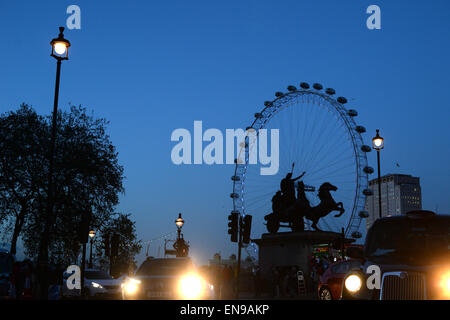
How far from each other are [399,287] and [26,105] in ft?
118

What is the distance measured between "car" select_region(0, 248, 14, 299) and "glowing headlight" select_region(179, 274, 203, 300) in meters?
4.05

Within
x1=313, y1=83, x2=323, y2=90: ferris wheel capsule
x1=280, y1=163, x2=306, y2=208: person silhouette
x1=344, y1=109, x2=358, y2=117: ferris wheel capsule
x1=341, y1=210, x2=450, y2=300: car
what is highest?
x1=313, y1=83, x2=323, y2=90: ferris wheel capsule

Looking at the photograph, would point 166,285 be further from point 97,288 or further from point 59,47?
point 97,288

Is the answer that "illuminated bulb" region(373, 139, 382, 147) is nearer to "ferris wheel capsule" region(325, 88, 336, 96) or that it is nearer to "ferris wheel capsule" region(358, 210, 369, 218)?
"ferris wheel capsule" region(358, 210, 369, 218)

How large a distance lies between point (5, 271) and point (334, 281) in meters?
9.55

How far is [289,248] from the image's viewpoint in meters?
41.3

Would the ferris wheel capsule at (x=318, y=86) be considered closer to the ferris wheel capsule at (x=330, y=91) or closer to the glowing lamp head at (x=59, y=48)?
the ferris wheel capsule at (x=330, y=91)

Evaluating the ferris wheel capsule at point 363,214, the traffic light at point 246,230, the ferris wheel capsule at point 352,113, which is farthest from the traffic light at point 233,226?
the ferris wheel capsule at point 352,113

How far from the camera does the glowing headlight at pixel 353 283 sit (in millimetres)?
7082

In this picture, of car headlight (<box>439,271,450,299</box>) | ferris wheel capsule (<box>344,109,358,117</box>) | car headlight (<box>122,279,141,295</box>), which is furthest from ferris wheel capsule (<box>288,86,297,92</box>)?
car headlight (<box>439,271,450,299</box>)

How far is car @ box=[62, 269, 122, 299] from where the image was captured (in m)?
23.4

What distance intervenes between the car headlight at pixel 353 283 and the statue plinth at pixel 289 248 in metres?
33.0
